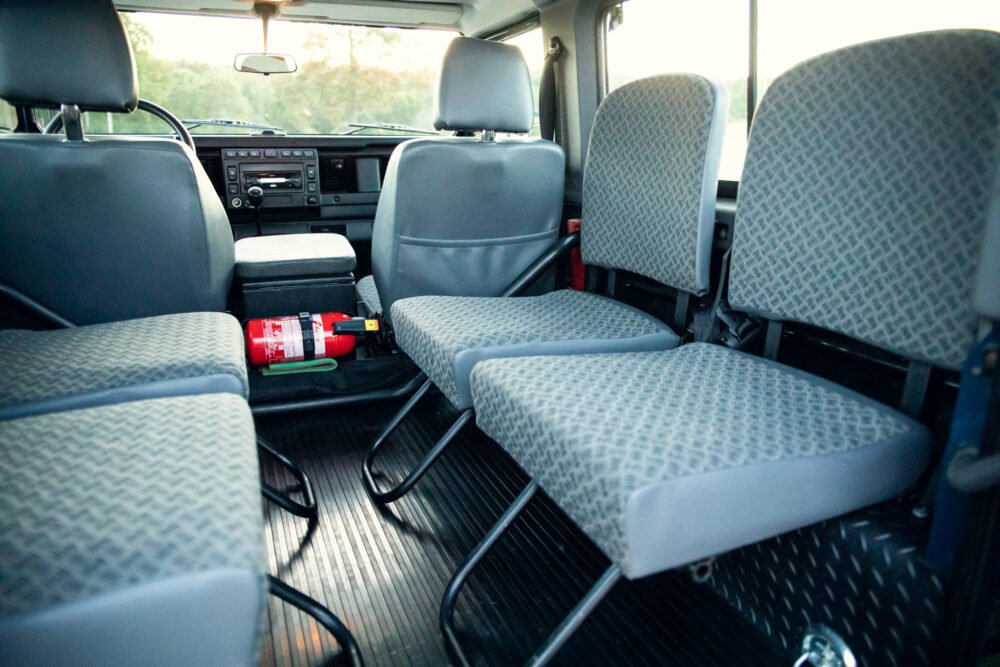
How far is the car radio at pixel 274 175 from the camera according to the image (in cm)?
326

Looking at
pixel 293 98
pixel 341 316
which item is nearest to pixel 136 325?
pixel 341 316

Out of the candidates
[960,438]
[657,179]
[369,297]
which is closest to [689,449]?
[960,438]

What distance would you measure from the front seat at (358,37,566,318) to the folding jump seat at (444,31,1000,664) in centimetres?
98

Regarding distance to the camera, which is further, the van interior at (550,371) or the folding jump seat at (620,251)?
the folding jump seat at (620,251)

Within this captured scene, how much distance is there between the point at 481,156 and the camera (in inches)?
91.0

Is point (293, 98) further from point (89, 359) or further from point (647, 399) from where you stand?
point (647, 399)

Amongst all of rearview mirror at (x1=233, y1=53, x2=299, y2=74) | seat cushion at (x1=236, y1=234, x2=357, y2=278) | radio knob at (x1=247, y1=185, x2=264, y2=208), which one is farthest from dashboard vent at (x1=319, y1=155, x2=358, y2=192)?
seat cushion at (x1=236, y1=234, x2=357, y2=278)

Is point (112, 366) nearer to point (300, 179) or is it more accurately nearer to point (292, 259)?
point (292, 259)

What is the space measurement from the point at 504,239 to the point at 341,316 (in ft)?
2.33

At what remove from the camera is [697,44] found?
7.34 ft

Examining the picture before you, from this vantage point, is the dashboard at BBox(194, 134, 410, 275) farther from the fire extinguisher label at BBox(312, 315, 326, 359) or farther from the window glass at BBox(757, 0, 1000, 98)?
the window glass at BBox(757, 0, 1000, 98)

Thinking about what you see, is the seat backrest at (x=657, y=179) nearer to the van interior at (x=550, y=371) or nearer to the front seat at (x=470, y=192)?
the van interior at (x=550, y=371)

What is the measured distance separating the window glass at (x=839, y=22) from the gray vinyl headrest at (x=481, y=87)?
2.69 feet

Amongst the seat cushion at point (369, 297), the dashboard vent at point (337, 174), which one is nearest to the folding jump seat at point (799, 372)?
the seat cushion at point (369, 297)
